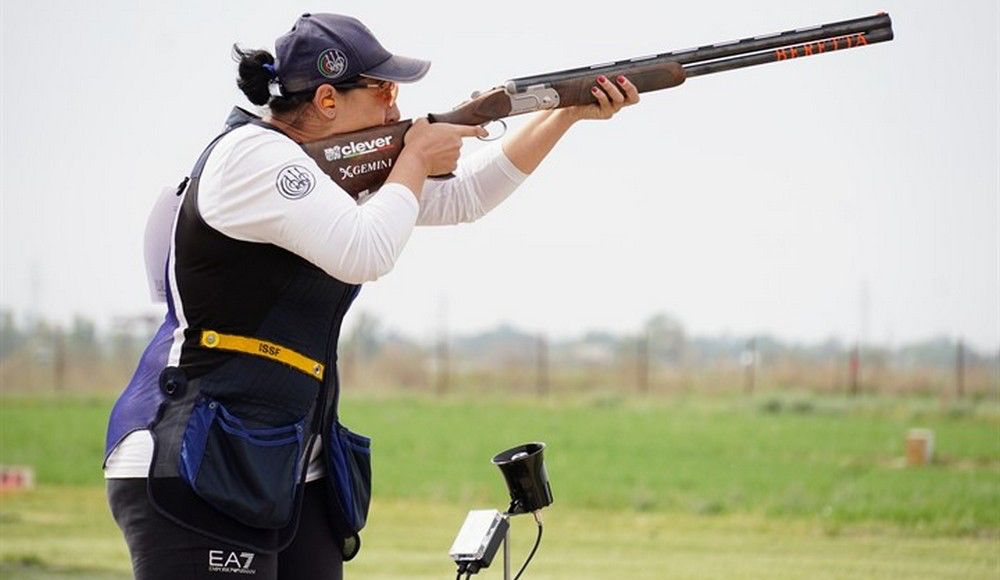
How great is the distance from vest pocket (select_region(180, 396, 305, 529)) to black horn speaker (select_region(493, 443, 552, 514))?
2.02 ft

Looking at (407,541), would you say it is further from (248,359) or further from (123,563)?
(248,359)

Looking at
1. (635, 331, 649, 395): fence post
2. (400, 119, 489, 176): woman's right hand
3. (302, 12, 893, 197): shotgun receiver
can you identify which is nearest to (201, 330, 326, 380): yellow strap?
(400, 119, 489, 176): woman's right hand

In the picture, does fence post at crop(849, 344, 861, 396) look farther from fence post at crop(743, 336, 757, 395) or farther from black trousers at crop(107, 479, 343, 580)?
black trousers at crop(107, 479, 343, 580)

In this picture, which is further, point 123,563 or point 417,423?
point 417,423

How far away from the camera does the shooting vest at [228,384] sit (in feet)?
10.4

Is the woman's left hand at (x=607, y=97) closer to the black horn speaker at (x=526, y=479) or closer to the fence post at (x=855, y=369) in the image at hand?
the black horn speaker at (x=526, y=479)

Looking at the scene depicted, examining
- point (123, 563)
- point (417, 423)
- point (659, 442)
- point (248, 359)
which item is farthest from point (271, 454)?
point (417, 423)

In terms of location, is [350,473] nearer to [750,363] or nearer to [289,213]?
[289,213]

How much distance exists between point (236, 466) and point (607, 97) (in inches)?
53.1

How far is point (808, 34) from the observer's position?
3939mm

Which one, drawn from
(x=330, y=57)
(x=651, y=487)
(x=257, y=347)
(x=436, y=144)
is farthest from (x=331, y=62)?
(x=651, y=487)

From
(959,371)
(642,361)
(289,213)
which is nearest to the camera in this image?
(289,213)

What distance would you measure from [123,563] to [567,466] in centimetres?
850

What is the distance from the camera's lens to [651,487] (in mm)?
15352
